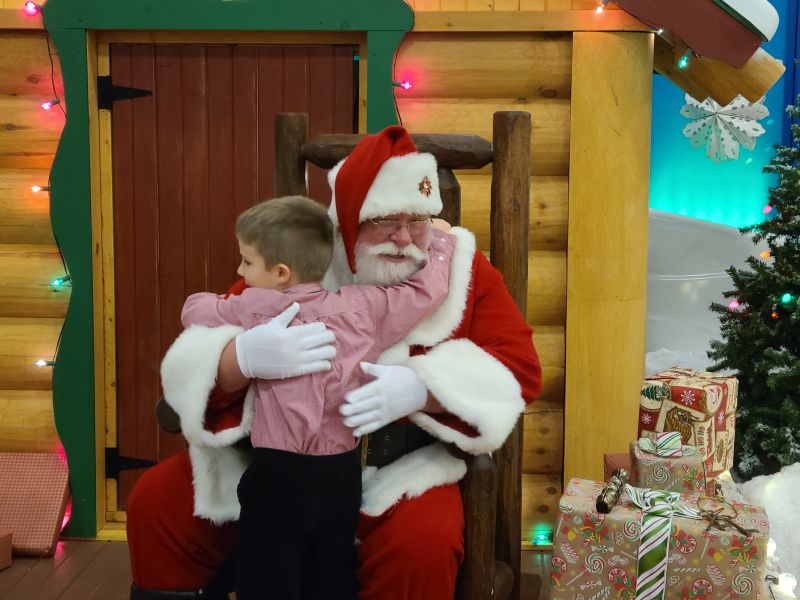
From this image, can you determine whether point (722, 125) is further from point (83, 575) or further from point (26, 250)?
point (83, 575)

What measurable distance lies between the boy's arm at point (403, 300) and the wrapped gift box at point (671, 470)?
833 mm

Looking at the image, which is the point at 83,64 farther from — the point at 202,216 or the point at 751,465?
the point at 751,465

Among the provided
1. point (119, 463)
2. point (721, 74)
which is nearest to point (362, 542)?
point (119, 463)

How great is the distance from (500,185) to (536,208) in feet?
3.03

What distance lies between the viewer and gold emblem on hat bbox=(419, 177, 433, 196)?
7.29ft

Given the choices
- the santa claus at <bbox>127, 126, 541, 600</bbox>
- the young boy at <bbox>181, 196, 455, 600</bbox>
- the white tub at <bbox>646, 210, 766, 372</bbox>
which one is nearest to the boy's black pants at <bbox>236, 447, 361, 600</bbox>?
the young boy at <bbox>181, 196, 455, 600</bbox>

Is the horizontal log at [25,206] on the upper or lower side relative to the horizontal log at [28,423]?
upper

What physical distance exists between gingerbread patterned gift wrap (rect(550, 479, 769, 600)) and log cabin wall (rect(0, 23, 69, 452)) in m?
2.15

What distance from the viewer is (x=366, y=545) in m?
2.09

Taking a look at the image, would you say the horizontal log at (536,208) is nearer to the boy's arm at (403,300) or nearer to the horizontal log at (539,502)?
the horizontal log at (539,502)

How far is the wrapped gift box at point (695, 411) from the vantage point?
284cm

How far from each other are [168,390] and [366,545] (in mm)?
596

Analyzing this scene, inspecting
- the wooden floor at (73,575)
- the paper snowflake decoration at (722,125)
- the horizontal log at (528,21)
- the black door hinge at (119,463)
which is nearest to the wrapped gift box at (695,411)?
the horizontal log at (528,21)

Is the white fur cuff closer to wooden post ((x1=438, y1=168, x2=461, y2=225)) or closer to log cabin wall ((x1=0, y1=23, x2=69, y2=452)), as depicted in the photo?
wooden post ((x1=438, y1=168, x2=461, y2=225))
